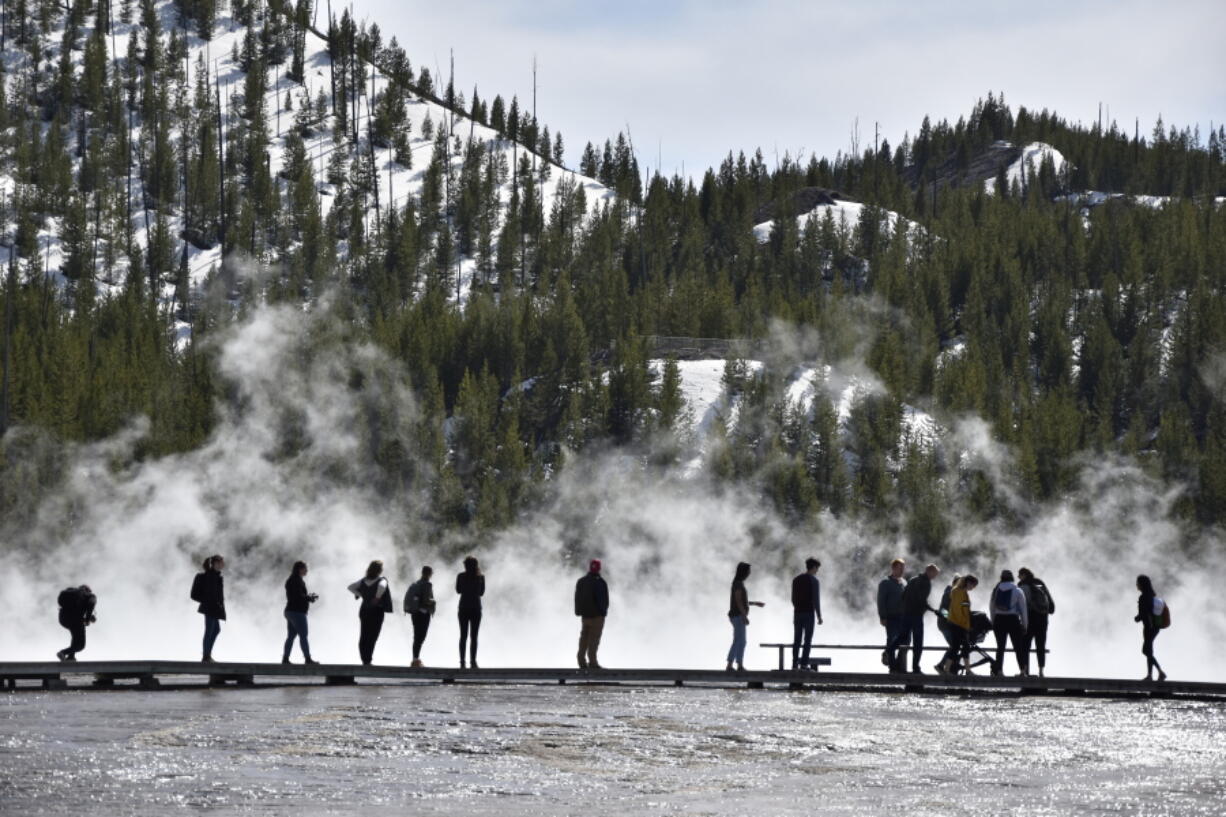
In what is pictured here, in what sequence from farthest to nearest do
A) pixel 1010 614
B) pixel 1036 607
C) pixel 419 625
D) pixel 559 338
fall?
pixel 559 338 → pixel 1036 607 → pixel 419 625 → pixel 1010 614

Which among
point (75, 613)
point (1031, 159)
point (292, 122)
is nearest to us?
point (75, 613)

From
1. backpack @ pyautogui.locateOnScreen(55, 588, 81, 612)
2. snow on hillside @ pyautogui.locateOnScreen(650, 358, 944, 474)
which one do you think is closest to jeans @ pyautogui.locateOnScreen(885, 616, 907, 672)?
backpack @ pyautogui.locateOnScreen(55, 588, 81, 612)

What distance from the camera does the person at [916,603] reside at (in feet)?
76.8

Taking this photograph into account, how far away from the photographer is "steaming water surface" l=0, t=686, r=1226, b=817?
38.2 feet

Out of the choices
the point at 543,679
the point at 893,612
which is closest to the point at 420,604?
the point at 543,679

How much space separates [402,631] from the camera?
202 ft

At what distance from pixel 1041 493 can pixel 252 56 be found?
355 feet

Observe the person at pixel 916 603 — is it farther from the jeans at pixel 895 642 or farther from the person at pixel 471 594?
the person at pixel 471 594

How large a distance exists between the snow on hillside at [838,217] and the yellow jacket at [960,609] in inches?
3878

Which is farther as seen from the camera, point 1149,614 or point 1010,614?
point 1149,614

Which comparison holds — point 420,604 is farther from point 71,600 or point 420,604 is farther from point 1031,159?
point 1031,159

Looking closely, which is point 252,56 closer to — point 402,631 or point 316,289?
point 316,289

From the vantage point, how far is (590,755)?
567 inches

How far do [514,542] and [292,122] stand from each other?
91.3m
